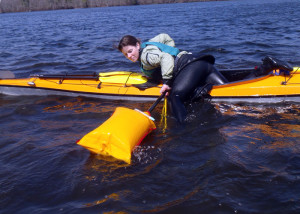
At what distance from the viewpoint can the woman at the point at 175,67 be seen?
175 inches

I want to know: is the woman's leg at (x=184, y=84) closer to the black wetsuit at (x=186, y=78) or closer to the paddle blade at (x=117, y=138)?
the black wetsuit at (x=186, y=78)

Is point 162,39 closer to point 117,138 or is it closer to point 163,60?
point 163,60

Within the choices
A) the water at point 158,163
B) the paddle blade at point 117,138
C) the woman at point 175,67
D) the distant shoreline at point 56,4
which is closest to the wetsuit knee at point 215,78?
the woman at point 175,67

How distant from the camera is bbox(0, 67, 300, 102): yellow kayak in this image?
4.79 metres

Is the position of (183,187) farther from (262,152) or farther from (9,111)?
(9,111)

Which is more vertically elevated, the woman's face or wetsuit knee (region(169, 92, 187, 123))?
the woman's face

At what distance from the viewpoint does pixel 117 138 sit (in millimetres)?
3400

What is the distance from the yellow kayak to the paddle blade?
1832 mm

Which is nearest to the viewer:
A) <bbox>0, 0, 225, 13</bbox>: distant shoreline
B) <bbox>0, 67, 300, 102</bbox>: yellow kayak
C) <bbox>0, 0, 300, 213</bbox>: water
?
<bbox>0, 0, 300, 213</bbox>: water

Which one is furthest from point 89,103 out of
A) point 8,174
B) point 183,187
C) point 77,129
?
point 183,187

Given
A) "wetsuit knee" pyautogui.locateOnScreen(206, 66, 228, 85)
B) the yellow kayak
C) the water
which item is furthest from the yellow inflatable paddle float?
"wetsuit knee" pyautogui.locateOnScreen(206, 66, 228, 85)

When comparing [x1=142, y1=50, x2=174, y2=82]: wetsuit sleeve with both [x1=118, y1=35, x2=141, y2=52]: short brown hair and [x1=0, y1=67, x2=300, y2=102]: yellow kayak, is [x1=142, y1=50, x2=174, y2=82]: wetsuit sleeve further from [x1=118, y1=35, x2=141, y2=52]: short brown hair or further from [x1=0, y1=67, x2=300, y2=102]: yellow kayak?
[x1=0, y1=67, x2=300, y2=102]: yellow kayak

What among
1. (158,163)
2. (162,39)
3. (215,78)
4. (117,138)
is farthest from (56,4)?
(158,163)

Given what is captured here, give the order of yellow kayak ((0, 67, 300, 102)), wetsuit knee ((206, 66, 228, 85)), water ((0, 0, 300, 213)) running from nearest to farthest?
water ((0, 0, 300, 213))
yellow kayak ((0, 67, 300, 102))
wetsuit knee ((206, 66, 228, 85))
